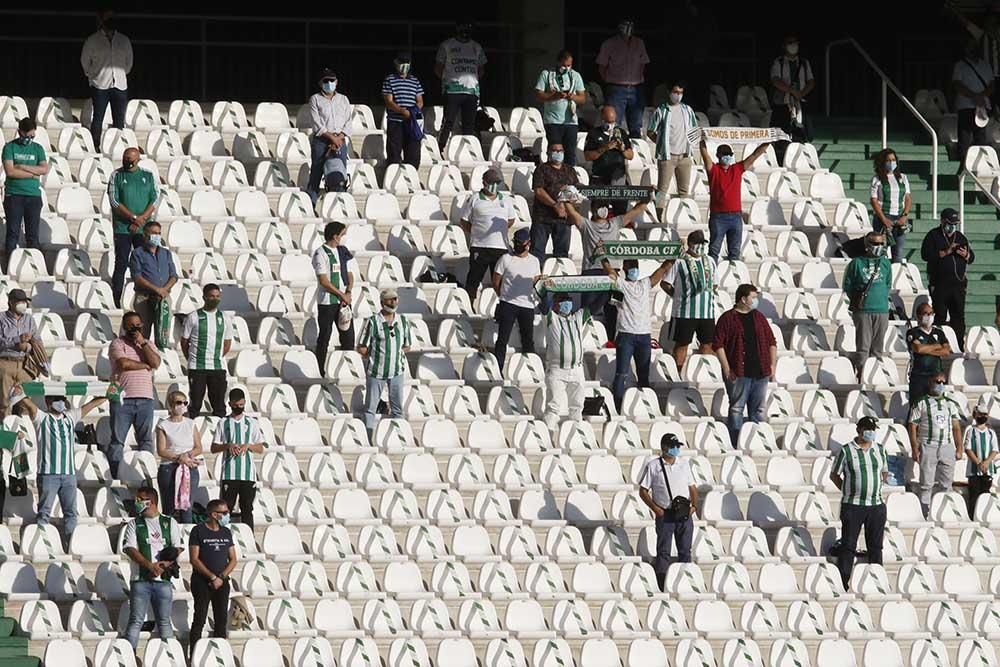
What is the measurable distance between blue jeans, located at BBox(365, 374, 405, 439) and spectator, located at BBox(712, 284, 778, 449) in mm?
2745

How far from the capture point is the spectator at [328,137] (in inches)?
1132

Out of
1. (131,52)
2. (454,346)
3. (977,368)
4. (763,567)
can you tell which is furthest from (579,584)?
(131,52)

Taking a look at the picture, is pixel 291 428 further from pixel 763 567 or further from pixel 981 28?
pixel 981 28

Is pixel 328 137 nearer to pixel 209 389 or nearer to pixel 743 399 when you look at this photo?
pixel 209 389

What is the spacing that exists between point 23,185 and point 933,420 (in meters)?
8.01

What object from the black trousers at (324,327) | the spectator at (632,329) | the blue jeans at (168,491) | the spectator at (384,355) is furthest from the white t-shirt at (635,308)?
the blue jeans at (168,491)

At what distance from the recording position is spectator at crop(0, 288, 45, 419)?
990 inches

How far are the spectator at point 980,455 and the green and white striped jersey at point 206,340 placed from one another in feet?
21.1

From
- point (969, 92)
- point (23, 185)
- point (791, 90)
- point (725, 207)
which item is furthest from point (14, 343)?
point (969, 92)

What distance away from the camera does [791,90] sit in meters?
31.3

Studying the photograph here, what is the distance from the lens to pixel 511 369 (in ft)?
89.2

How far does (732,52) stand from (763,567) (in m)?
10.1

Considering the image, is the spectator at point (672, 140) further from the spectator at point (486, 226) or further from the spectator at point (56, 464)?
the spectator at point (56, 464)

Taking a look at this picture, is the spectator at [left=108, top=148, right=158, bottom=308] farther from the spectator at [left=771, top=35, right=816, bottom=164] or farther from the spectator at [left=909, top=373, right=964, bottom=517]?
the spectator at [left=771, top=35, right=816, bottom=164]
